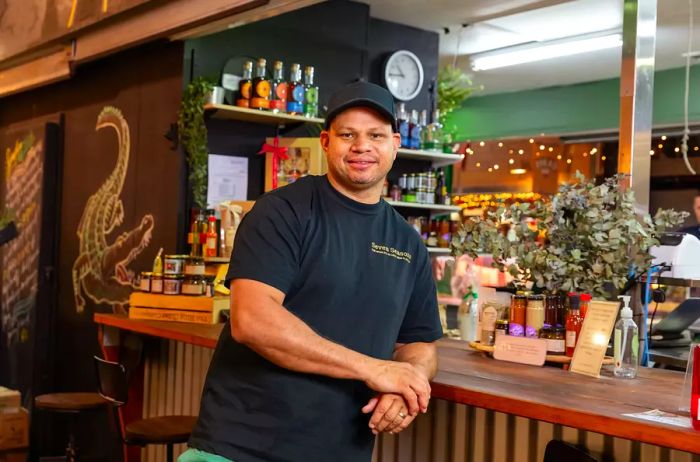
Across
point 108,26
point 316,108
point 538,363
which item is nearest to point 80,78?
point 108,26

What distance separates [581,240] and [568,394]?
0.78 meters

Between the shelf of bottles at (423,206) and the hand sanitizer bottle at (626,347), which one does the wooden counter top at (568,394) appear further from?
the shelf of bottles at (423,206)

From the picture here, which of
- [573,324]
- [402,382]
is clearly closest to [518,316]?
[573,324]

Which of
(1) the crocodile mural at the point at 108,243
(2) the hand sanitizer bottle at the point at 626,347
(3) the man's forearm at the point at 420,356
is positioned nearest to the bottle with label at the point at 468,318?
(2) the hand sanitizer bottle at the point at 626,347

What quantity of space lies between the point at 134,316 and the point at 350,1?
264 cm

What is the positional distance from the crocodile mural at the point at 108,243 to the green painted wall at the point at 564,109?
493cm

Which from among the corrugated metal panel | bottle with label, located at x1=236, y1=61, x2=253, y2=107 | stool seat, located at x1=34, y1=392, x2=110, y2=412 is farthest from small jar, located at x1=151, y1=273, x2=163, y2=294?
the corrugated metal panel

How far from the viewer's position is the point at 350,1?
567 cm

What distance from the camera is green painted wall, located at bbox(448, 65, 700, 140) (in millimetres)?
8000

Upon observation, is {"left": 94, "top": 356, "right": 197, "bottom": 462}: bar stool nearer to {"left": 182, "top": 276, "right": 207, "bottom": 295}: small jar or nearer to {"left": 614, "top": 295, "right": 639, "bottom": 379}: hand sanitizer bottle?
{"left": 182, "top": 276, "right": 207, "bottom": 295}: small jar

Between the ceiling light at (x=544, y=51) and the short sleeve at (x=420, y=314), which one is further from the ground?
the ceiling light at (x=544, y=51)

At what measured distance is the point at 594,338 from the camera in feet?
8.64

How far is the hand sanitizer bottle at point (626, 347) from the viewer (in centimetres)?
257

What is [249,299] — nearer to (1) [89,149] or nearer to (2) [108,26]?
(2) [108,26]
